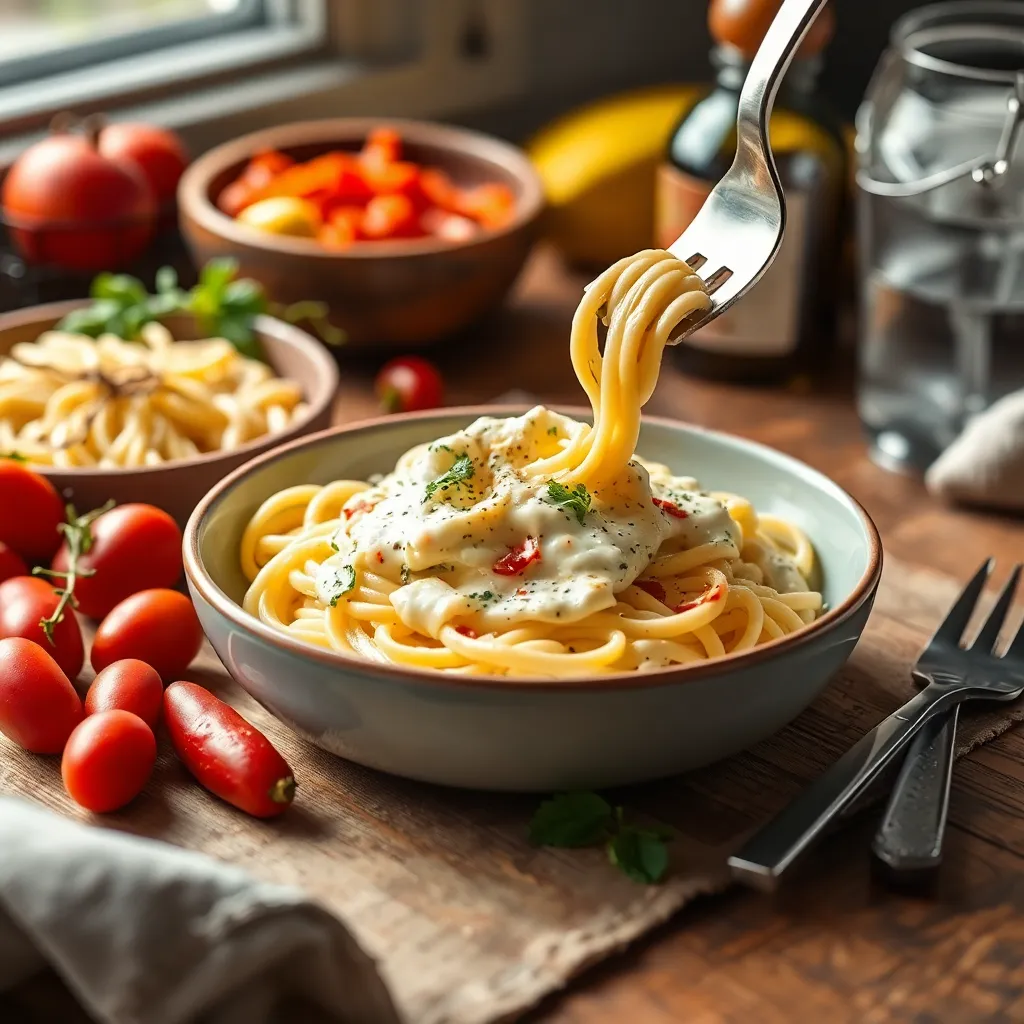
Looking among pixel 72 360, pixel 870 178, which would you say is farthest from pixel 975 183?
pixel 72 360

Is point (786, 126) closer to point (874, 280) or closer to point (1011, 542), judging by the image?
point (874, 280)

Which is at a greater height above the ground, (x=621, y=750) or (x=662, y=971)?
(x=621, y=750)

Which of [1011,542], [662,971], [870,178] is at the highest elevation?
[870,178]

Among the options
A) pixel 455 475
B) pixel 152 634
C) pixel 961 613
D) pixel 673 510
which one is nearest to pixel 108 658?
pixel 152 634

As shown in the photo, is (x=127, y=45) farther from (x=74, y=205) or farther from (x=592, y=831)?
(x=592, y=831)

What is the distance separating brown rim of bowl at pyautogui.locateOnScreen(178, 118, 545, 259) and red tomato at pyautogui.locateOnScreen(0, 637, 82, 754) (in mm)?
1419

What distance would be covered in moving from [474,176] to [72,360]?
1.28m

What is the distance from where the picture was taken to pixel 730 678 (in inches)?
67.9

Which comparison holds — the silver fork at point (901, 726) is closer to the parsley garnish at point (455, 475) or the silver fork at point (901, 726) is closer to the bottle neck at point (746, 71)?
the parsley garnish at point (455, 475)

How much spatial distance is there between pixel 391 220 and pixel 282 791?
183 centimetres

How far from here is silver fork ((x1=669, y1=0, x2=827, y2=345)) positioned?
1.98m

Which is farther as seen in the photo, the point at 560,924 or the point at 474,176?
the point at 474,176

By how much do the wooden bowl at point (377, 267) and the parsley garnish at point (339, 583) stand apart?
4.32ft

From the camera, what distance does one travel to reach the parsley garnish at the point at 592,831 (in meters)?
1.73
